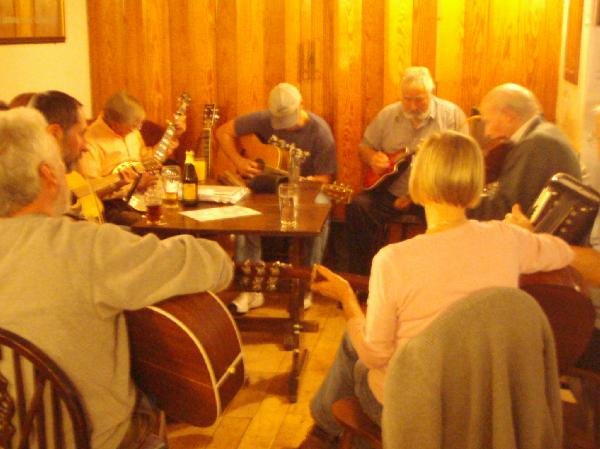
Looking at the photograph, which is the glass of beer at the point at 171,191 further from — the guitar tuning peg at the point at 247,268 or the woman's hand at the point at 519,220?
the woman's hand at the point at 519,220

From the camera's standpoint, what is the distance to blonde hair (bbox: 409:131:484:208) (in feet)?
5.92

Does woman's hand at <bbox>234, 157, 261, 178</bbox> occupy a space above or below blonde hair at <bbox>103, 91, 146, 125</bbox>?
below

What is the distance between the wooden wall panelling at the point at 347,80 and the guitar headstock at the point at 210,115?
2.49 feet

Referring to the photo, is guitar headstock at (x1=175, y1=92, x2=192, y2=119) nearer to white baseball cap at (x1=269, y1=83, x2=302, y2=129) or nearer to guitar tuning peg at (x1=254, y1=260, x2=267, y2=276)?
white baseball cap at (x1=269, y1=83, x2=302, y2=129)

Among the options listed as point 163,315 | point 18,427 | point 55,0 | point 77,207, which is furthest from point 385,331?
point 55,0

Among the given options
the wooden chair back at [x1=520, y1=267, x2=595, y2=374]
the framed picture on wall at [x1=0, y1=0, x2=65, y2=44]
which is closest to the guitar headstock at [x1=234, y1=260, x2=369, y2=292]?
the wooden chair back at [x1=520, y1=267, x2=595, y2=374]

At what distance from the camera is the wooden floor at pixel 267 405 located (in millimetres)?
2674

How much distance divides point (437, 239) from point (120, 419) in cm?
80

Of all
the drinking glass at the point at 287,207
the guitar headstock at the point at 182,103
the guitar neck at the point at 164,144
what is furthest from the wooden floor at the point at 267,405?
the guitar headstock at the point at 182,103

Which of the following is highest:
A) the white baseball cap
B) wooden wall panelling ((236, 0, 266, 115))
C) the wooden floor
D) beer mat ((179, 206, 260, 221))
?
wooden wall panelling ((236, 0, 266, 115))

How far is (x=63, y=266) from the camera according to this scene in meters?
1.44

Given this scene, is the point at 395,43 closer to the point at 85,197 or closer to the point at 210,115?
the point at 210,115

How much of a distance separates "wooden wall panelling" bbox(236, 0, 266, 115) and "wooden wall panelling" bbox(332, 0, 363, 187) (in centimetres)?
49

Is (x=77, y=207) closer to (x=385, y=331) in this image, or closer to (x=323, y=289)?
(x=323, y=289)
